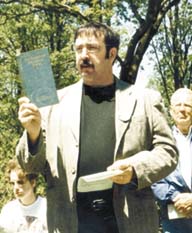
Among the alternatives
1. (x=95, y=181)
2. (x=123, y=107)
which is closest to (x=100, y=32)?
(x=123, y=107)

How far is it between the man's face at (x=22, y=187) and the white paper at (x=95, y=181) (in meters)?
1.97

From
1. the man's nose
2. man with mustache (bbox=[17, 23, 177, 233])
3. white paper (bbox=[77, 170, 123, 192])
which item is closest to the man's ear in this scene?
man with mustache (bbox=[17, 23, 177, 233])

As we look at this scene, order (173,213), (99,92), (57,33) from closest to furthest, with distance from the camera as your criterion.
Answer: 1. (99,92)
2. (173,213)
3. (57,33)

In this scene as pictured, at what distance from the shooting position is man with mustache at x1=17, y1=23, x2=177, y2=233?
3.06 metres

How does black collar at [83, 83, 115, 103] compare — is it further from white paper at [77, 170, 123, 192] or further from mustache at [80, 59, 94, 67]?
white paper at [77, 170, 123, 192]

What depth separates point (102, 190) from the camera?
3.13 metres

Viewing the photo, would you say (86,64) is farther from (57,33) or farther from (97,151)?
(57,33)

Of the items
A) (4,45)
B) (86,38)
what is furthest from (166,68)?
(86,38)

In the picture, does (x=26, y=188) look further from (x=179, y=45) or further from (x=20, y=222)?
(x=179, y=45)

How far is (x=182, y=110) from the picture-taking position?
5.30 metres

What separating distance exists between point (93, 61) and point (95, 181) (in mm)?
744

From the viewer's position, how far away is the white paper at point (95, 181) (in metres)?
2.83

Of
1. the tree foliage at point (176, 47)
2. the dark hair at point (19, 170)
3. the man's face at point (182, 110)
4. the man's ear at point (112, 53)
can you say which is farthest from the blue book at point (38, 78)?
the tree foliage at point (176, 47)

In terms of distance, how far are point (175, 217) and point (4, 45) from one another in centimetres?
1794
